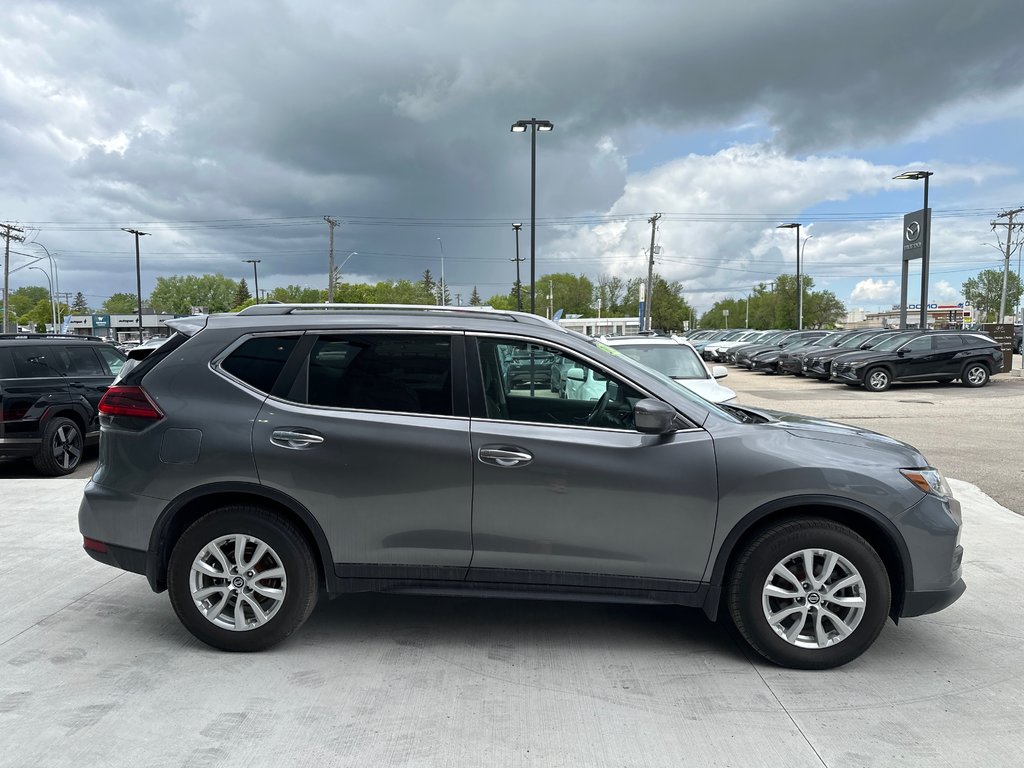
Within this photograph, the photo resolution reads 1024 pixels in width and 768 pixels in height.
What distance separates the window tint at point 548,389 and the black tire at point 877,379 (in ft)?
64.3

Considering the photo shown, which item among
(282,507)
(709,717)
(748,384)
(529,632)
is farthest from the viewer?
(748,384)

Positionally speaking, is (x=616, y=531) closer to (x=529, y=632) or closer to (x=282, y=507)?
(x=529, y=632)

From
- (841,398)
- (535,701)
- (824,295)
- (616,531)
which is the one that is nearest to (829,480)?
(616,531)

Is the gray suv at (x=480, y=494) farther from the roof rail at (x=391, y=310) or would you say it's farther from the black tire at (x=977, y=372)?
the black tire at (x=977, y=372)

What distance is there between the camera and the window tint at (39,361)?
9055mm

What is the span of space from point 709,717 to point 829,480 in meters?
1.24

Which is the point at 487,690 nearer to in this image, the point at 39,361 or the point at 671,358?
the point at 671,358

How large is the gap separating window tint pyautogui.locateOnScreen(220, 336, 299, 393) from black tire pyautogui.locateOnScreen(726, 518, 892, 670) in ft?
8.43

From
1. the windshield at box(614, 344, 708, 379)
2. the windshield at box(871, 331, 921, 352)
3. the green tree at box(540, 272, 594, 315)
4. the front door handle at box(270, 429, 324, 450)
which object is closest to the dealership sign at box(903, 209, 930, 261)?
the windshield at box(871, 331, 921, 352)

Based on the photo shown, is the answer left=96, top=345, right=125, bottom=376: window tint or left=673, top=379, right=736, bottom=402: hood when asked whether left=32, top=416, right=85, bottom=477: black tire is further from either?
left=673, top=379, right=736, bottom=402: hood

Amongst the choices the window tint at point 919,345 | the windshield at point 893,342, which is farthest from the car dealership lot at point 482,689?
the windshield at point 893,342

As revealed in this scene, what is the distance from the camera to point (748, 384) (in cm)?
2544

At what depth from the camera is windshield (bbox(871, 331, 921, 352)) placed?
2164 cm

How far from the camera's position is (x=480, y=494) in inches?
144
